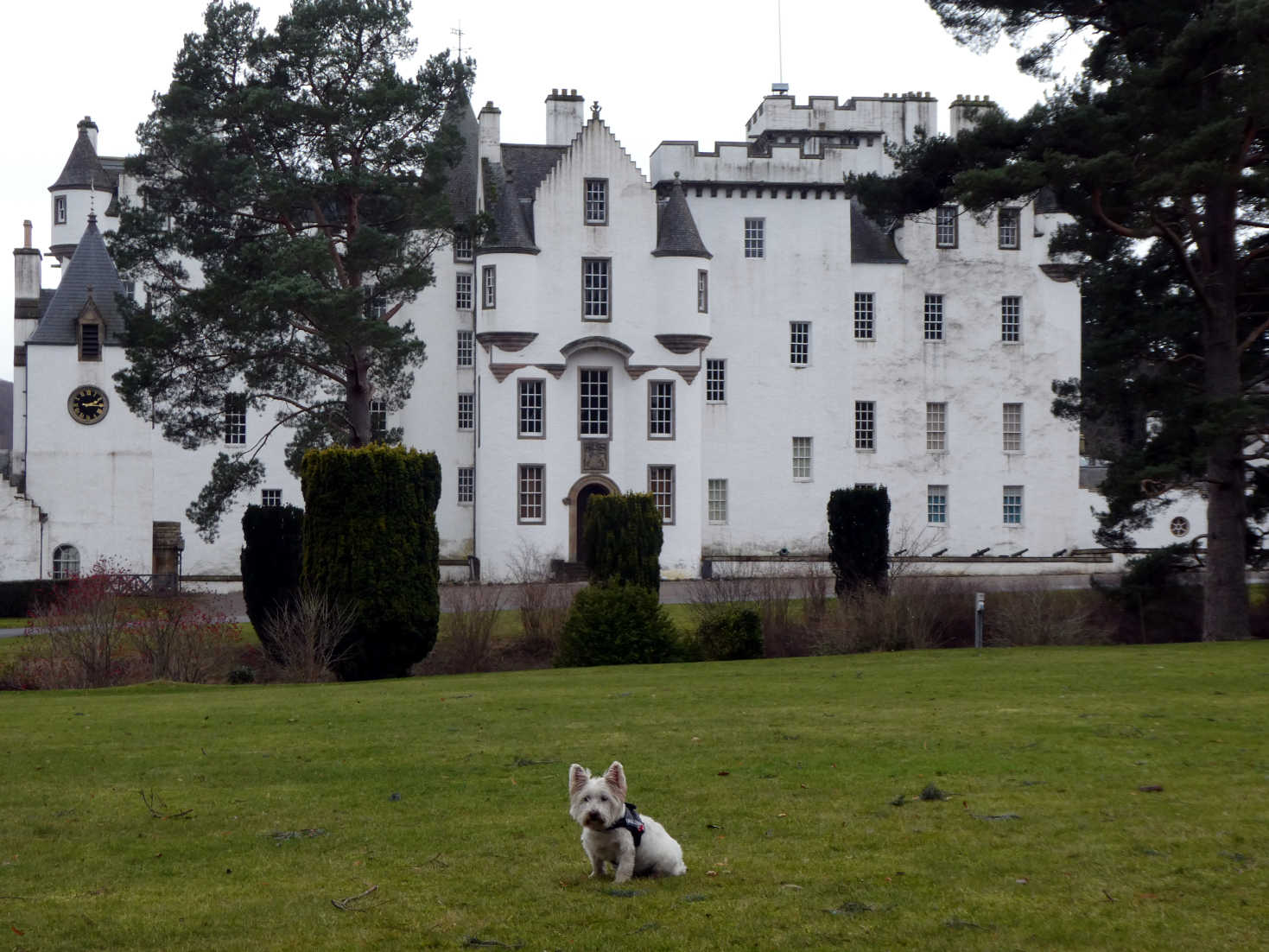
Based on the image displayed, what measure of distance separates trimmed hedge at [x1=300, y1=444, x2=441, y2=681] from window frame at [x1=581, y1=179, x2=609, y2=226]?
25379 mm

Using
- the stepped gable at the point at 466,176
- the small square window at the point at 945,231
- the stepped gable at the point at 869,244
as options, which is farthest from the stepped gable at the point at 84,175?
the small square window at the point at 945,231

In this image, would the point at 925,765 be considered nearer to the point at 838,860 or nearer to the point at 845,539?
the point at 838,860

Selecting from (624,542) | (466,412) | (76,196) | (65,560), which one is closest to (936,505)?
(466,412)

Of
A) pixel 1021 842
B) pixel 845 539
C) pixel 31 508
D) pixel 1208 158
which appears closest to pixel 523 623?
pixel 845 539

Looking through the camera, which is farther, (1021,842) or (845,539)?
(845,539)

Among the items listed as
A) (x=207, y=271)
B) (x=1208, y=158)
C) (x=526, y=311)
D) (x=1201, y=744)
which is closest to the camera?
(x=1201, y=744)

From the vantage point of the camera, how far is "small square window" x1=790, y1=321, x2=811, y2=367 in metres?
54.3

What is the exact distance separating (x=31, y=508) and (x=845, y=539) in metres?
→ 31.4

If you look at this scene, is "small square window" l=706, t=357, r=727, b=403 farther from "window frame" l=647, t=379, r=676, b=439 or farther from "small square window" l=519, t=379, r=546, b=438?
"small square window" l=519, t=379, r=546, b=438

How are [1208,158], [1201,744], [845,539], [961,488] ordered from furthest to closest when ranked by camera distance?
[961,488] < [845,539] < [1208,158] < [1201,744]

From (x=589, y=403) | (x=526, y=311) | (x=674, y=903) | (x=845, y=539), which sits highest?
(x=526, y=311)

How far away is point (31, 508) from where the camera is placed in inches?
1960

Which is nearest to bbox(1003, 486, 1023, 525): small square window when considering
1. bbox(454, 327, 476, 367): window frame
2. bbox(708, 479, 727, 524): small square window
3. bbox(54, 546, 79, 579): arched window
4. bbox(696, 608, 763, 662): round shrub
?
bbox(708, 479, 727, 524): small square window

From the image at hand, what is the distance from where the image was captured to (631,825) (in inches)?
325
